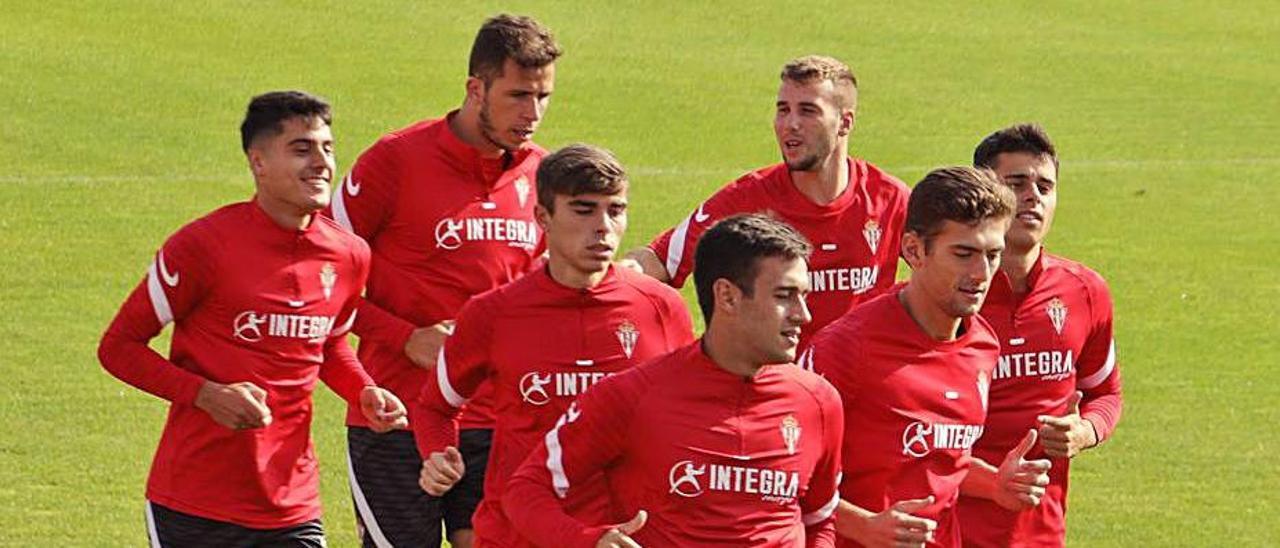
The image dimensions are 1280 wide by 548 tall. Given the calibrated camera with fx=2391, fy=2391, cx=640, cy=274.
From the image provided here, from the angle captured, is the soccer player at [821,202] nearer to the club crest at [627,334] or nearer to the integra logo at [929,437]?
the club crest at [627,334]

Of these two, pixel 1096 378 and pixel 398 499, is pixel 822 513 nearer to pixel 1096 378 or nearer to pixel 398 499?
pixel 1096 378

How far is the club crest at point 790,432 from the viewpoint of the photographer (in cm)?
644

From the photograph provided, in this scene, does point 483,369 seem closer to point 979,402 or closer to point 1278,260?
point 979,402

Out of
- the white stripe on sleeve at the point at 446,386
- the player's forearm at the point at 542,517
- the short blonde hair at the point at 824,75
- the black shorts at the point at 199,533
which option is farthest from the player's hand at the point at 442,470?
the short blonde hair at the point at 824,75

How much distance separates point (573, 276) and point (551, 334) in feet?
0.63

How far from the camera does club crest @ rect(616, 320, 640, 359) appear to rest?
7.33 meters

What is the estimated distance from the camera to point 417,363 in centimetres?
852

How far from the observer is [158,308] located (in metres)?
7.84

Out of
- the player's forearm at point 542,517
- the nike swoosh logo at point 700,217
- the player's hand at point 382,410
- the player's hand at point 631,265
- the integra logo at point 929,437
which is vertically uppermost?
the nike swoosh logo at point 700,217

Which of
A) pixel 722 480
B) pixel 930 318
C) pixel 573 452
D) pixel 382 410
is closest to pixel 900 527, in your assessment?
pixel 722 480

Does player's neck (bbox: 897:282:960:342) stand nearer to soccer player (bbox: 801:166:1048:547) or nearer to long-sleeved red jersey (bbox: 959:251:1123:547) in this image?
soccer player (bbox: 801:166:1048:547)

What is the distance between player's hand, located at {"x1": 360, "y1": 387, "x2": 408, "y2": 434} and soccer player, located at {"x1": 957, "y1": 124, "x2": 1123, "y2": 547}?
1.87m

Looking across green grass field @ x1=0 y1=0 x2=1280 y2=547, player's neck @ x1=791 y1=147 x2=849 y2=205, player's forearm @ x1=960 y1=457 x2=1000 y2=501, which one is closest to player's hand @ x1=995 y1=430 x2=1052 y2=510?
player's forearm @ x1=960 y1=457 x2=1000 y2=501

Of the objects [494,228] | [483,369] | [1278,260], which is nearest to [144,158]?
[1278,260]
